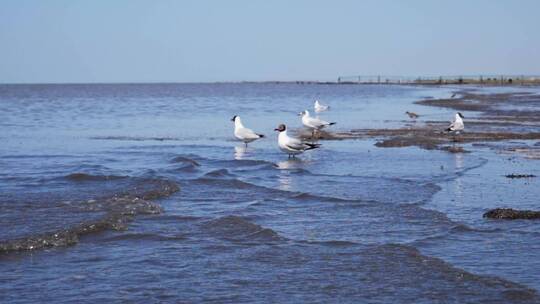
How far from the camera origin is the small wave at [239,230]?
815 centimetres

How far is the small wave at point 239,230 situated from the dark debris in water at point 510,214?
2759 millimetres

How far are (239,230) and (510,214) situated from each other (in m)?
3.31

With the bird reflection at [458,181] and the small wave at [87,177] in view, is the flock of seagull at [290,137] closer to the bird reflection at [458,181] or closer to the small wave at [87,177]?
the bird reflection at [458,181]

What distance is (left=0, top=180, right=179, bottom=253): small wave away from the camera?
779 cm

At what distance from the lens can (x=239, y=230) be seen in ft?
28.0

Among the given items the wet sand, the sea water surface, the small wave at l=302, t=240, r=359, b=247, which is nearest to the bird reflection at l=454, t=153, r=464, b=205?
the sea water surface

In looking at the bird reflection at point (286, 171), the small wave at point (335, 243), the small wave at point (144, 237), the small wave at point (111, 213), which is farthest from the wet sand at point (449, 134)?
the small wave at point (144, 237)

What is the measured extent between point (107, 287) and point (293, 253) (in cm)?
198

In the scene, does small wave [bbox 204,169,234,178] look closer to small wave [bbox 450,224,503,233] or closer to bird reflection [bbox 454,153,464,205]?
bird reflection [bbox 454,153,464,205]

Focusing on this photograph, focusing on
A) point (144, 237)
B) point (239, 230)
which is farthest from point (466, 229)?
point (144, 237)

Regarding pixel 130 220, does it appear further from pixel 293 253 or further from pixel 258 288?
pixel 258 288

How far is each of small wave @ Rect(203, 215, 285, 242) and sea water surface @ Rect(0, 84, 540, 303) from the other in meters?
0.03

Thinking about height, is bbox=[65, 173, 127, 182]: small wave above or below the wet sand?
above

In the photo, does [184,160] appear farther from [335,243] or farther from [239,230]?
[335,243]
